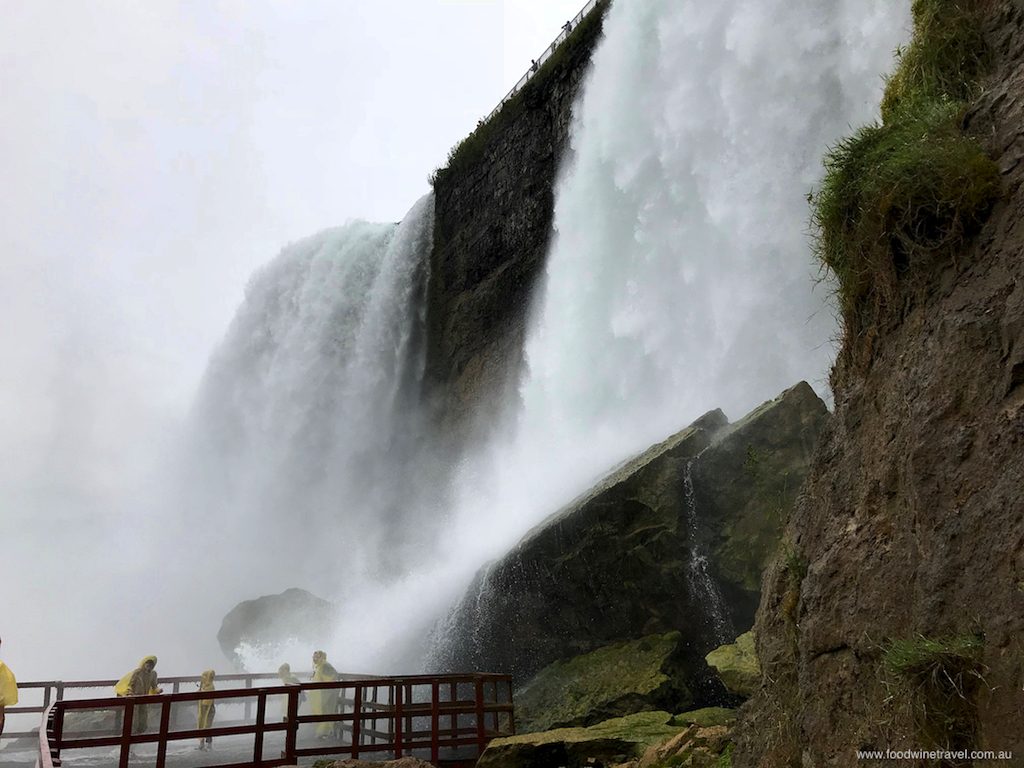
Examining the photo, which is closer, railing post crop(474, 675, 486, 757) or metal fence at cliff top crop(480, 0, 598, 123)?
railing post crop(474, 675, 486, 757)

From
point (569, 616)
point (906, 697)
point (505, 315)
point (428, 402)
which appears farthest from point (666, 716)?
point (428, 402)

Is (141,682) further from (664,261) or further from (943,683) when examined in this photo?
(943,683)

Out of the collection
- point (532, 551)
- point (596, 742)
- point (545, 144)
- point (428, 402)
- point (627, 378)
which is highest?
point (545, 144)

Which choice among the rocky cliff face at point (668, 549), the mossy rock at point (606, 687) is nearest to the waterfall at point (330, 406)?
the rocky cliff face at point (668, 549)

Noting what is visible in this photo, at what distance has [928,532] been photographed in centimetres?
318

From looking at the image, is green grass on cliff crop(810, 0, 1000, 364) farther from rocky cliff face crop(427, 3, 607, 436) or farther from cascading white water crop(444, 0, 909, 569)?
rocky cliff face crop(427, 3, 607, 436)

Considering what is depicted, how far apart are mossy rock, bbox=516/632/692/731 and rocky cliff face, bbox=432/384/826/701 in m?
0.23

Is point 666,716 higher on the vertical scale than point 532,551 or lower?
lower

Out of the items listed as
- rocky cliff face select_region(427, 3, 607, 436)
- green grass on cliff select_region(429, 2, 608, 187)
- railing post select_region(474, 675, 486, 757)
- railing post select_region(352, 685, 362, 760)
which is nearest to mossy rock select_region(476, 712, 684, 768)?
railing post select_region(474, 675, 486, 757)

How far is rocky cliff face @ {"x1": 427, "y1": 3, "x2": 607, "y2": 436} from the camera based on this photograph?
26.7 m

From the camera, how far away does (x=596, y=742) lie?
26.1ft

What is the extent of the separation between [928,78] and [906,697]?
9.39 ft

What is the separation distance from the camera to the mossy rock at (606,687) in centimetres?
996

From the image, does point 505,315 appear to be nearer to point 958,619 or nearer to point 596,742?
point 596,742
